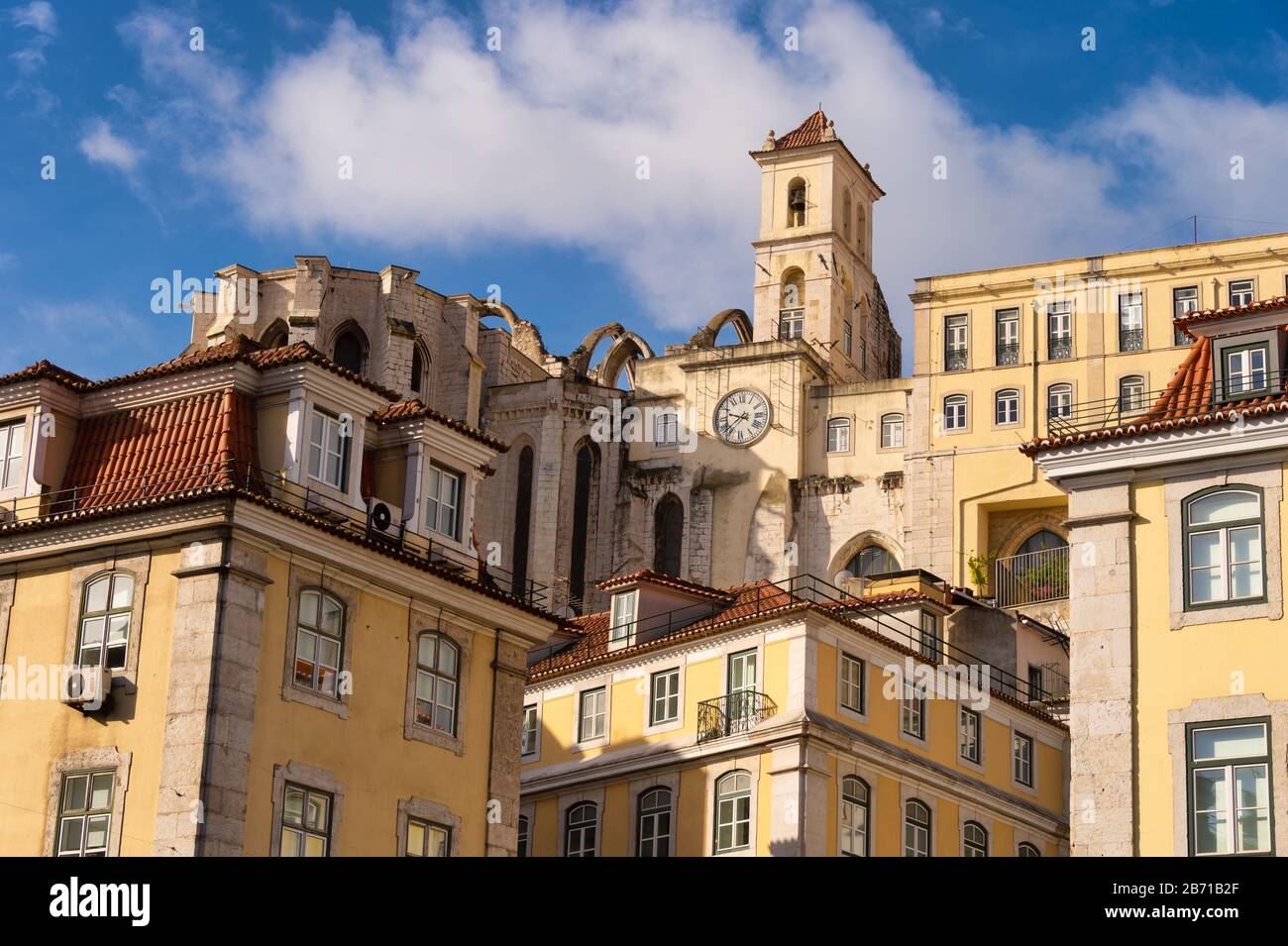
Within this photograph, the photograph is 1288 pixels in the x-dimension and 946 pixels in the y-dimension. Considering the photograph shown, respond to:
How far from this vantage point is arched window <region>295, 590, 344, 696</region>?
3481 cm

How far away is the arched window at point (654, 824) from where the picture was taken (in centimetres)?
4747

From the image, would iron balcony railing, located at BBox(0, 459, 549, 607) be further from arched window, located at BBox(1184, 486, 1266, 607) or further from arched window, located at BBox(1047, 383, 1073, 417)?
arched window, located at BBox(1047, 383, 1073, 417)

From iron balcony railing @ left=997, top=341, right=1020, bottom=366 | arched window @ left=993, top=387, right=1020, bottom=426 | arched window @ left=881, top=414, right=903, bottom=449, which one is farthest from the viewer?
arched window @ left=881, top=414, right=903, bottom=449

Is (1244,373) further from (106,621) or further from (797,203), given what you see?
(797,203)

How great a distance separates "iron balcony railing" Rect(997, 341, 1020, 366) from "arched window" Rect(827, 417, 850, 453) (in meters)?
6.99

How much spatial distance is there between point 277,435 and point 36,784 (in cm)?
679

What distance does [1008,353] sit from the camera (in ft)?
254

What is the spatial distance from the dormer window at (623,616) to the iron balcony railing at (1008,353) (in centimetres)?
2873

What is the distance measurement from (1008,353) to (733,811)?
3438cm

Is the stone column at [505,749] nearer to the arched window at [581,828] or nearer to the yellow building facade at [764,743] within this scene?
the yellow building facade at [764,743]

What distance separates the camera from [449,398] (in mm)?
84188

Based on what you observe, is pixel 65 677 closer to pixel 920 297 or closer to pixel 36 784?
pixel 36 784

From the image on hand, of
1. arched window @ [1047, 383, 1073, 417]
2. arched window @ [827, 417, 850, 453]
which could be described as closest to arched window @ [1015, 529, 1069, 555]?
arched window @ [1047, 383, 1073, 417]
